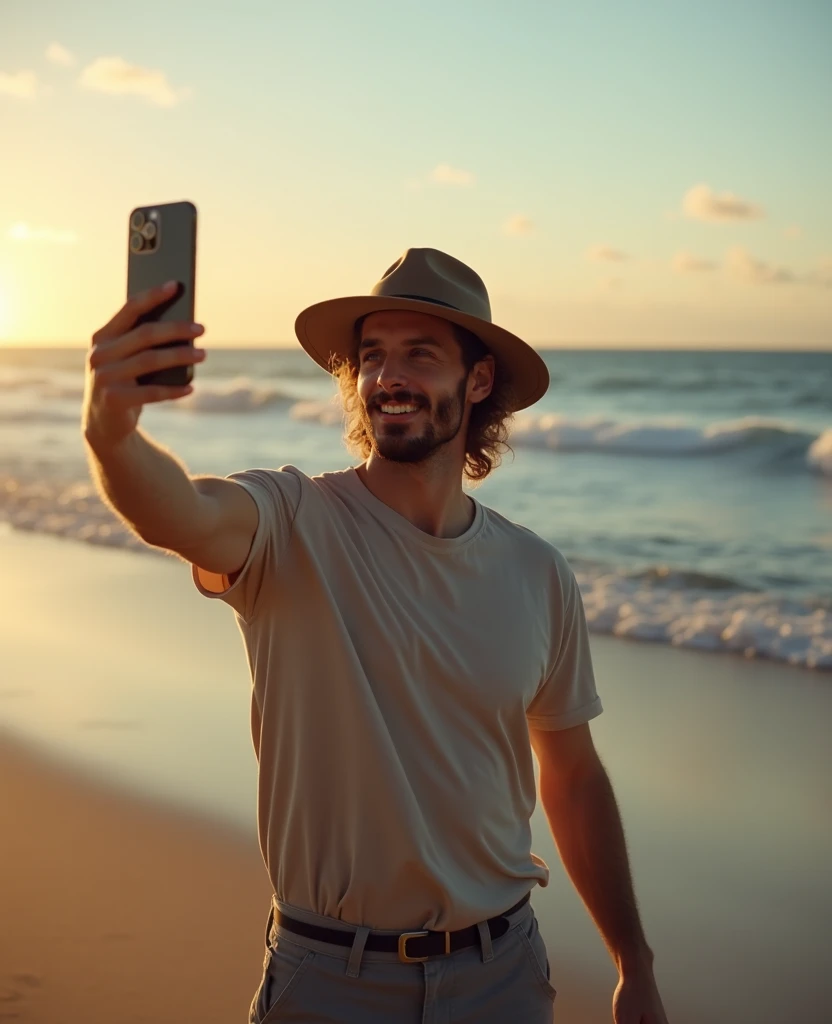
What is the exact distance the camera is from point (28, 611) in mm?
8281

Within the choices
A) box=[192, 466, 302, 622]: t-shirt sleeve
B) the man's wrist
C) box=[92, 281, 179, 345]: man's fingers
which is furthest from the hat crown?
the man's wrist

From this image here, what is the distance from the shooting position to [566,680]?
2.72m

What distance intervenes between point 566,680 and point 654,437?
22.0 m

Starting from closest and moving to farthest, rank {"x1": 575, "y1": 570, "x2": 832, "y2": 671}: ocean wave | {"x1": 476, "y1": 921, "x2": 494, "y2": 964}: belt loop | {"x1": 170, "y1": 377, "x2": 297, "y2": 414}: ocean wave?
{"x1": 476, "y1": 921, "x2": 494, "y2": 964}: belt loop < {"x1": 575, "y1": 570, "x2": 832, "y2": 671}: ocean wave < {"x1": 170, "y1": 377, "x2": 297, "y2": 414}: ocean wave

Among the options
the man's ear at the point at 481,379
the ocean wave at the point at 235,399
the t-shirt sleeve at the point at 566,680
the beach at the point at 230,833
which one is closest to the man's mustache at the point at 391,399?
the man's ear at the point at 481,379

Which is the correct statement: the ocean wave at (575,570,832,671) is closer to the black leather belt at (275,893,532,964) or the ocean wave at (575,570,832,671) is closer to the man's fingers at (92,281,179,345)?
the black leather belt at (275,893,532,964)

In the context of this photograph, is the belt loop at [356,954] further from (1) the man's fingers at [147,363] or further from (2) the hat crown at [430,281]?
(2) the hat crown at [430,281]

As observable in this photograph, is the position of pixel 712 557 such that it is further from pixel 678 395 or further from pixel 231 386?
pixel 231 386

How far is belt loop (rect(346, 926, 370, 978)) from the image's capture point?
6.93 feet

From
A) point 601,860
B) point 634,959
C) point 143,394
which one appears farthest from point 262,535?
point 634,959

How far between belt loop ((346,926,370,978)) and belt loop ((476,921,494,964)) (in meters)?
0.28

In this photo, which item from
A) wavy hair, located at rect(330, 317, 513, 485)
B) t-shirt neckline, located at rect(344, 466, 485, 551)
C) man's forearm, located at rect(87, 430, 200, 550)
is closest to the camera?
man's forearm, located at rect(87, 430, 200, 550)

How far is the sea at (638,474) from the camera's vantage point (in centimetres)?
948

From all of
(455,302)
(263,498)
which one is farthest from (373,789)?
(455,302)
